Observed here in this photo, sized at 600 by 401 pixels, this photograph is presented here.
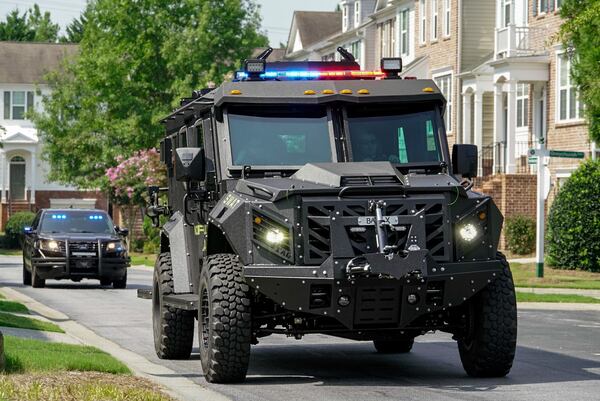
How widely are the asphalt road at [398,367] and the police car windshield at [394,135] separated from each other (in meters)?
2.08

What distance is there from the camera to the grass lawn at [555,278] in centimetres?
3134

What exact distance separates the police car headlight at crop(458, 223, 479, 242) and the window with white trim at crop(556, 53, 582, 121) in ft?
98.3

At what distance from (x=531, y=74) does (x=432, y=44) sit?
1097 centimetres

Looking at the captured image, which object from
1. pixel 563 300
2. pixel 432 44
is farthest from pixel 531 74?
pixel 563 300

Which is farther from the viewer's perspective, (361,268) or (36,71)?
(36,71)

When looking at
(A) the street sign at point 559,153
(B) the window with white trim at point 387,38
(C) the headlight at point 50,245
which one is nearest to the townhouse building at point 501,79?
(B) the window with white trim at point 387,38

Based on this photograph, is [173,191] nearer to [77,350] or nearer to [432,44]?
[77,350]

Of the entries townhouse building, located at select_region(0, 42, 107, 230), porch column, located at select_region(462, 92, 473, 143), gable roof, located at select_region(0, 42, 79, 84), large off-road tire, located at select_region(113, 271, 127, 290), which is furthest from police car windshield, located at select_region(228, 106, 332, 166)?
gable roof, located at select_region(0, 42, 79, 84)

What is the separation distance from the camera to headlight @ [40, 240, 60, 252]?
30656mm

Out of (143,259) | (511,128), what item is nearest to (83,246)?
(511,128)

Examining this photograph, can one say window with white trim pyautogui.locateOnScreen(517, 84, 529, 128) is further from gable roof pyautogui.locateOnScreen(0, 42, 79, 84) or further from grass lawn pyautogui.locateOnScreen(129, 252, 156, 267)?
gable roof pyautogui.locateOnScreen(0, 42, 79, 84)

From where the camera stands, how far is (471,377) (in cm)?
1307

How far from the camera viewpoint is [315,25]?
82000 mm

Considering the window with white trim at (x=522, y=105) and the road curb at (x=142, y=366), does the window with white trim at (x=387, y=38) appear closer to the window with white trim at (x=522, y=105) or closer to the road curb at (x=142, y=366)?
the window with white trim at (x=522, y=105)
